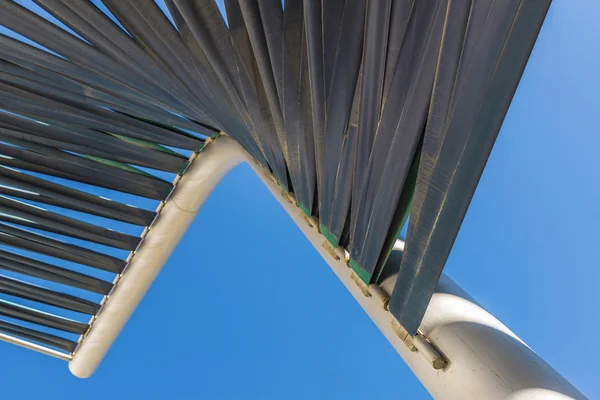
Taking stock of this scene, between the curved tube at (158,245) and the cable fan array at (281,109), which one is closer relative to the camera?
the cable fan array at (281,109)

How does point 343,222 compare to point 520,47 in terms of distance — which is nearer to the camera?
point 520,47

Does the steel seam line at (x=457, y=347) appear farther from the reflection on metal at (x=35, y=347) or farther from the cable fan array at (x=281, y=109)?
the reflection on metal at (x=35, y=347)

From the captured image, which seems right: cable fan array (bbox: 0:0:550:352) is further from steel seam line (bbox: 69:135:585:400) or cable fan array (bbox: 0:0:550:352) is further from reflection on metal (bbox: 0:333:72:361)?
reflection on metal (bbox: 0:333:72:361)

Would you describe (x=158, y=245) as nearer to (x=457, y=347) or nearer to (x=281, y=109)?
(x=281, y=109)

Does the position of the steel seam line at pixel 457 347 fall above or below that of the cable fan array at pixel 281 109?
below

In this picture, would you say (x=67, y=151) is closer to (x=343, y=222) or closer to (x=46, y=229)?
(x=46, y=229)

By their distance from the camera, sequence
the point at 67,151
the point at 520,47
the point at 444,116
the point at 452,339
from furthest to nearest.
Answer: the point at 67,151 < the point at 452,339 < the point at 444,116 < the point at 520,47

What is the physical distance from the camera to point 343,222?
477 centimetres

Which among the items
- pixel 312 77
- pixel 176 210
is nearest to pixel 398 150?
pixel 312 77

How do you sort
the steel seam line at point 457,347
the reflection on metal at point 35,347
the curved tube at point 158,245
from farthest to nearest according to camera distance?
the reflection on metal at point 35,347
the curved tube at point 158,245
the steel seam line at point 457,347

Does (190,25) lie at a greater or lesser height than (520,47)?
greater

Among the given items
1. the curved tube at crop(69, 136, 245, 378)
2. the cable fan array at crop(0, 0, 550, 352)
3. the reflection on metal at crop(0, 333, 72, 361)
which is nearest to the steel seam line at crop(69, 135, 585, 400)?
the cable fan array at crop(0, 0, 550, 352)

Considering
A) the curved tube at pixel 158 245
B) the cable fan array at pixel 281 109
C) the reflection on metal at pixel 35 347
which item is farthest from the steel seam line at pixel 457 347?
the reflection on metal at pixel 35 347

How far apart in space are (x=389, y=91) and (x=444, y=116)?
0.65 metres
